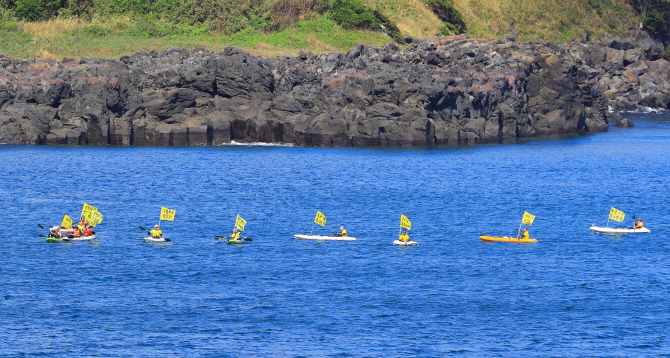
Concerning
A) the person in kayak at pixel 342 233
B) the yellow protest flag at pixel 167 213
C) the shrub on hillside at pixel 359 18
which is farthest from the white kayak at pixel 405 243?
the shrub on hillside at pixel 359 18

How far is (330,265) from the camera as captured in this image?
6100cm

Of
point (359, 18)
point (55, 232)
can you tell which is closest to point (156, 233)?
point (55, 232)

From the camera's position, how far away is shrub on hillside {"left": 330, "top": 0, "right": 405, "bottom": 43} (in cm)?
17550

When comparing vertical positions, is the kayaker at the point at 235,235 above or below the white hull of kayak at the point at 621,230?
→ below

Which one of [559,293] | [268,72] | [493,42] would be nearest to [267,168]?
[268,72]

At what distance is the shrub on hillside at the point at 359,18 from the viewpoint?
175500 mm

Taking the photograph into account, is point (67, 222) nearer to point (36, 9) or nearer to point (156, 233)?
point (156, 233)

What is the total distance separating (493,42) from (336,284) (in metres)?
112

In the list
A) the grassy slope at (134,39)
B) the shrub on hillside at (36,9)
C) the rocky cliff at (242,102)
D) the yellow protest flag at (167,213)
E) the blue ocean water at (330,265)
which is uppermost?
the shrub on hillside at (36,9)

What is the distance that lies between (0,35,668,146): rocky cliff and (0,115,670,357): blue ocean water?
13985mm

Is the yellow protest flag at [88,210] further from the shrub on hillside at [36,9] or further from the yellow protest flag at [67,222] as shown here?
the shrub on hillside at [36,9]

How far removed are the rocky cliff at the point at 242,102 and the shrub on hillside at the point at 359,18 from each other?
4052 centimetres

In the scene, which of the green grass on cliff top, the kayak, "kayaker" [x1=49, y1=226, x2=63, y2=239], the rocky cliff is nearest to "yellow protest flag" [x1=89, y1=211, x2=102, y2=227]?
"kayaker" [x1=49, y1=226, x2=63, y2=239]

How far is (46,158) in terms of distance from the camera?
108 m
